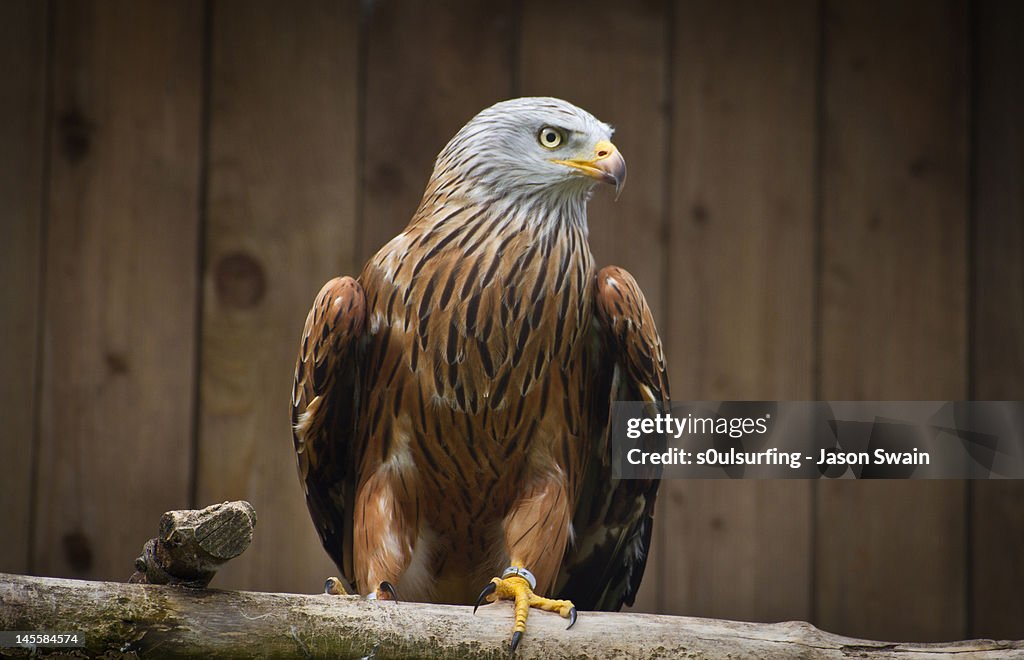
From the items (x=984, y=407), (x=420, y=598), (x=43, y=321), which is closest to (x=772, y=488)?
(x=984, y=407)

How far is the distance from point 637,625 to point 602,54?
1.36 meters

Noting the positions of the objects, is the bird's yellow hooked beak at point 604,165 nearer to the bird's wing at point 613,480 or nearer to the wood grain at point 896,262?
the bird's wing at point 613,480

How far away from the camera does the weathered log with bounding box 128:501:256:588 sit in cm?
114

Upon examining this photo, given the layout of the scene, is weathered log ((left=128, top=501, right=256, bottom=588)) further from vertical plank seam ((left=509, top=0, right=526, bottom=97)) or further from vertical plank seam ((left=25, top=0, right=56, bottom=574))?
vertical plank seam ((left=509, top=0, right=526, bottom=97))

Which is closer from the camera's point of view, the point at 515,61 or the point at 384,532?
the point at 384,532

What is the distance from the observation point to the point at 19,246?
2.07 meters

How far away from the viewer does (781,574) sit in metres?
2.17

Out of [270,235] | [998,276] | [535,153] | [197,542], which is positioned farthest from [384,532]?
[998,276]

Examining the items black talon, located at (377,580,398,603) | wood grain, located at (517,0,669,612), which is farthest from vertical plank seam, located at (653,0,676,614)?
black talon, located at (377,580,398,603)

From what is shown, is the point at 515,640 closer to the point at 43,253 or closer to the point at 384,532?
the point at 384,532

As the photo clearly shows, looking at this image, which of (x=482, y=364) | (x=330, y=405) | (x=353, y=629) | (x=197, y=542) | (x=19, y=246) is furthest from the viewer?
(x=19, y=246)

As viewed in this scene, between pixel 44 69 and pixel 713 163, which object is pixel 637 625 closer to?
pixel 713 163

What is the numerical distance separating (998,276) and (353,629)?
171 centimetres

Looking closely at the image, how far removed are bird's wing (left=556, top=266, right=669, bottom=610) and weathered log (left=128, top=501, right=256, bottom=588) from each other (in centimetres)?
63
